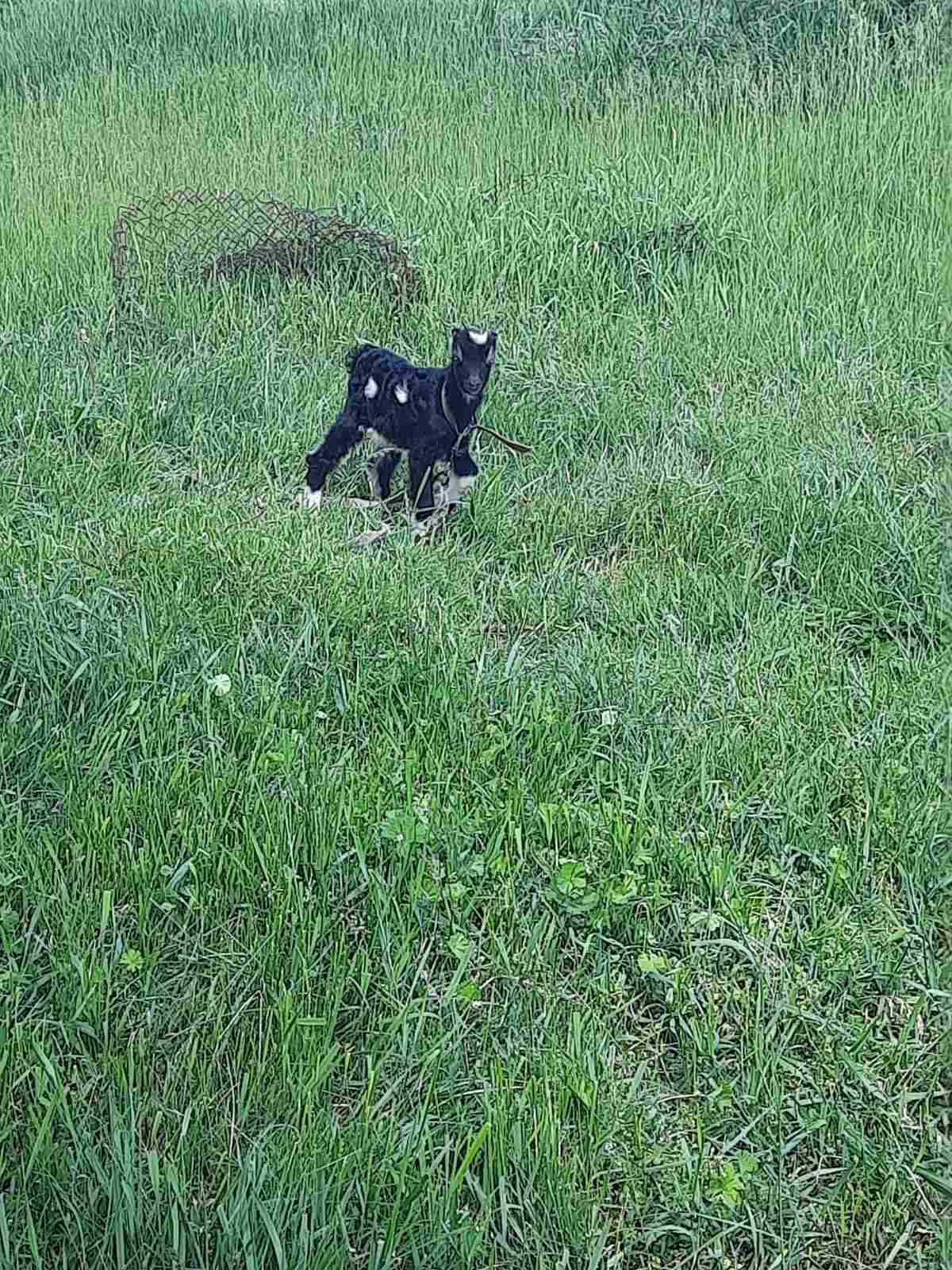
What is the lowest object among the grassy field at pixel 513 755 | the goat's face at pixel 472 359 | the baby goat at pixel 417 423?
the grassy field at pixel 513 755

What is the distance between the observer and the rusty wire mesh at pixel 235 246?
3354mm

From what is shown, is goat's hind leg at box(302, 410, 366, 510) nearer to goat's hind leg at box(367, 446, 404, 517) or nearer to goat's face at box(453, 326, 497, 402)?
goat's hind leg at box(367, 446, 404, 517)

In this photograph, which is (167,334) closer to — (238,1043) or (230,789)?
(230,789)

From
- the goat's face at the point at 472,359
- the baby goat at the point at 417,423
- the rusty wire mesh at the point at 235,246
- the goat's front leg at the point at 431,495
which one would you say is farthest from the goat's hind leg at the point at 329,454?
the rusty wire mesh at the point at 235,246

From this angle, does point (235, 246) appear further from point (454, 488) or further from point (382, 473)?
point (454, 488)

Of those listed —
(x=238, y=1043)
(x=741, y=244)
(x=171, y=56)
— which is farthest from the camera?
(x=171, y=56)

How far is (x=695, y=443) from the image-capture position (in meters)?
2.69

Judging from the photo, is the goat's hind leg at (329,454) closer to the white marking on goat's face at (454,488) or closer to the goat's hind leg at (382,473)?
the goat's hind leg at (382,473)

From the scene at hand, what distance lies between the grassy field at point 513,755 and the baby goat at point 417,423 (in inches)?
3.3

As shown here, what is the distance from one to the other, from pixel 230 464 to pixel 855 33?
2317mm

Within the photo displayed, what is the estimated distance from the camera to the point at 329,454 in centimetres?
254

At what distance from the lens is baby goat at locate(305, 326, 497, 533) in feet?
7.73

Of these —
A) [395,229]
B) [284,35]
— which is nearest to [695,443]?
[395,229]

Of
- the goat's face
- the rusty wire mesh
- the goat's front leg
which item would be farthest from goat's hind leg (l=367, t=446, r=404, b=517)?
the rusty wire mesh
